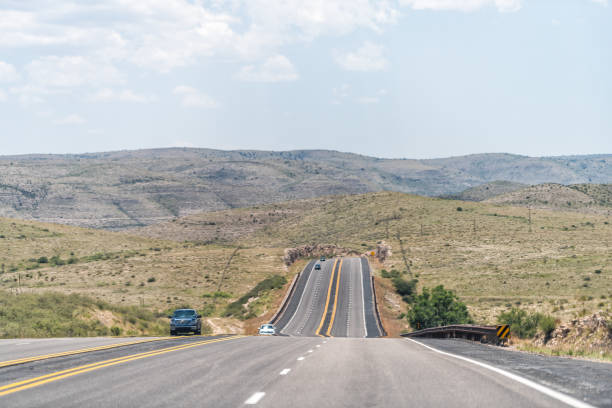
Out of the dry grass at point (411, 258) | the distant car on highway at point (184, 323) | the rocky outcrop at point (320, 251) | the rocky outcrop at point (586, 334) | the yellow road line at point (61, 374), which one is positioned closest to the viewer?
the yellow road line at point (61, 374)

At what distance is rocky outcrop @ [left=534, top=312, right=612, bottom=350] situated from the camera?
2073 cm

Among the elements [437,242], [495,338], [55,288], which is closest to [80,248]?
[55,288]

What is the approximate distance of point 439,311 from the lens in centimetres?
6341

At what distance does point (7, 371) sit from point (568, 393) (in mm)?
10788

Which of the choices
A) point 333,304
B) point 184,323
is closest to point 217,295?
point 333,304

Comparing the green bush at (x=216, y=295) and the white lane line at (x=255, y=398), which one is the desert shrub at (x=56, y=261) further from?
the white lane line at (x=255, y=398)

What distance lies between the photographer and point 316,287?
91875 millimetres

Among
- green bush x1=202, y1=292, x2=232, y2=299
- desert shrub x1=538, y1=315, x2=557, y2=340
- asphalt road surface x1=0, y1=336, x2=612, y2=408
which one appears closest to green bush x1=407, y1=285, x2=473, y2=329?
green bush x1=202, y1=292, x2=232, y2=299

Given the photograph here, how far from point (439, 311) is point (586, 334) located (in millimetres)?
42262

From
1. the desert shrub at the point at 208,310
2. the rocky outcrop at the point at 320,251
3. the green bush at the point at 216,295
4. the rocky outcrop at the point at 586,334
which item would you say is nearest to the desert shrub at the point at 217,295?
the green bush at the point at 216,295

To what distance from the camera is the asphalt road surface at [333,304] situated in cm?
6800

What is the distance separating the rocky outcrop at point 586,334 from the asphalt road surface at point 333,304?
40.4 metres

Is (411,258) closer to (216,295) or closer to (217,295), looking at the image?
(217,295)

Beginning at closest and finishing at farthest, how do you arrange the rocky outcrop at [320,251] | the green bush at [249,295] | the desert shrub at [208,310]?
the desert shrub at [208,310] → the green bush at [249,295] → the rocky outcrop at [320,251]
